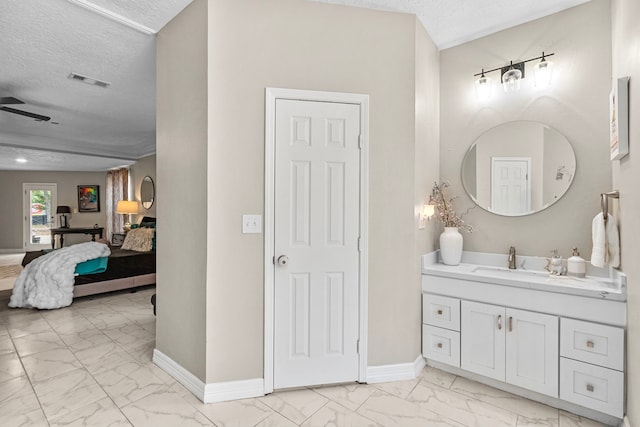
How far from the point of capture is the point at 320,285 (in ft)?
7.64

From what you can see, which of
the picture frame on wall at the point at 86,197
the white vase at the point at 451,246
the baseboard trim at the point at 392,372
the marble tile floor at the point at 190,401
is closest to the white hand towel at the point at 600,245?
the white vase at the point at 451,246

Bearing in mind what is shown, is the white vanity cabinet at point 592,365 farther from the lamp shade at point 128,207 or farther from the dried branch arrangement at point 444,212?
the lamp shade at point 128,207

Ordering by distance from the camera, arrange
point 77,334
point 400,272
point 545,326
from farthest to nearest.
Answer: point 77,334
point 400,272
point 545,326

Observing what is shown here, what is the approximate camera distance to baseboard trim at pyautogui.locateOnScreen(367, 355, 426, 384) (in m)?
2.41

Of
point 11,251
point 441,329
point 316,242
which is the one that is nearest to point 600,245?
point 441,329

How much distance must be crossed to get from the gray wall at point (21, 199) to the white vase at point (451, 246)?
1058 cm

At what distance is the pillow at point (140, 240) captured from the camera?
5406mm

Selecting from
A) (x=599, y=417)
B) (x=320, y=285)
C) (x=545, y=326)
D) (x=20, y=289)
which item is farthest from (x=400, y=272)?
(x=20, y=289)

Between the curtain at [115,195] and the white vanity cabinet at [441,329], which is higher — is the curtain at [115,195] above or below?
above

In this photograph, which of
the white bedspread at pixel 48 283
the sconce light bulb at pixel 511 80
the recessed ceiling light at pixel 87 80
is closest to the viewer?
the sconce light bulb at pixel 511 80

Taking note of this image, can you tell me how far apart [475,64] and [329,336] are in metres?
2.55

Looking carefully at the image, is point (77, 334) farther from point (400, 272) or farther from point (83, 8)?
point (400, 272)

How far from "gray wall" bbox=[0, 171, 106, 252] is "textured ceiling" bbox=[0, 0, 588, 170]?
557 centimetres

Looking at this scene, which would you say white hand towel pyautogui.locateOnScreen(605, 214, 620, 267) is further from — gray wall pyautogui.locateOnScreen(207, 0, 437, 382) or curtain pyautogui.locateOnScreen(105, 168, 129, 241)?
curtain pyautogui.locateOnScreen(105, 168, 129, 241)
